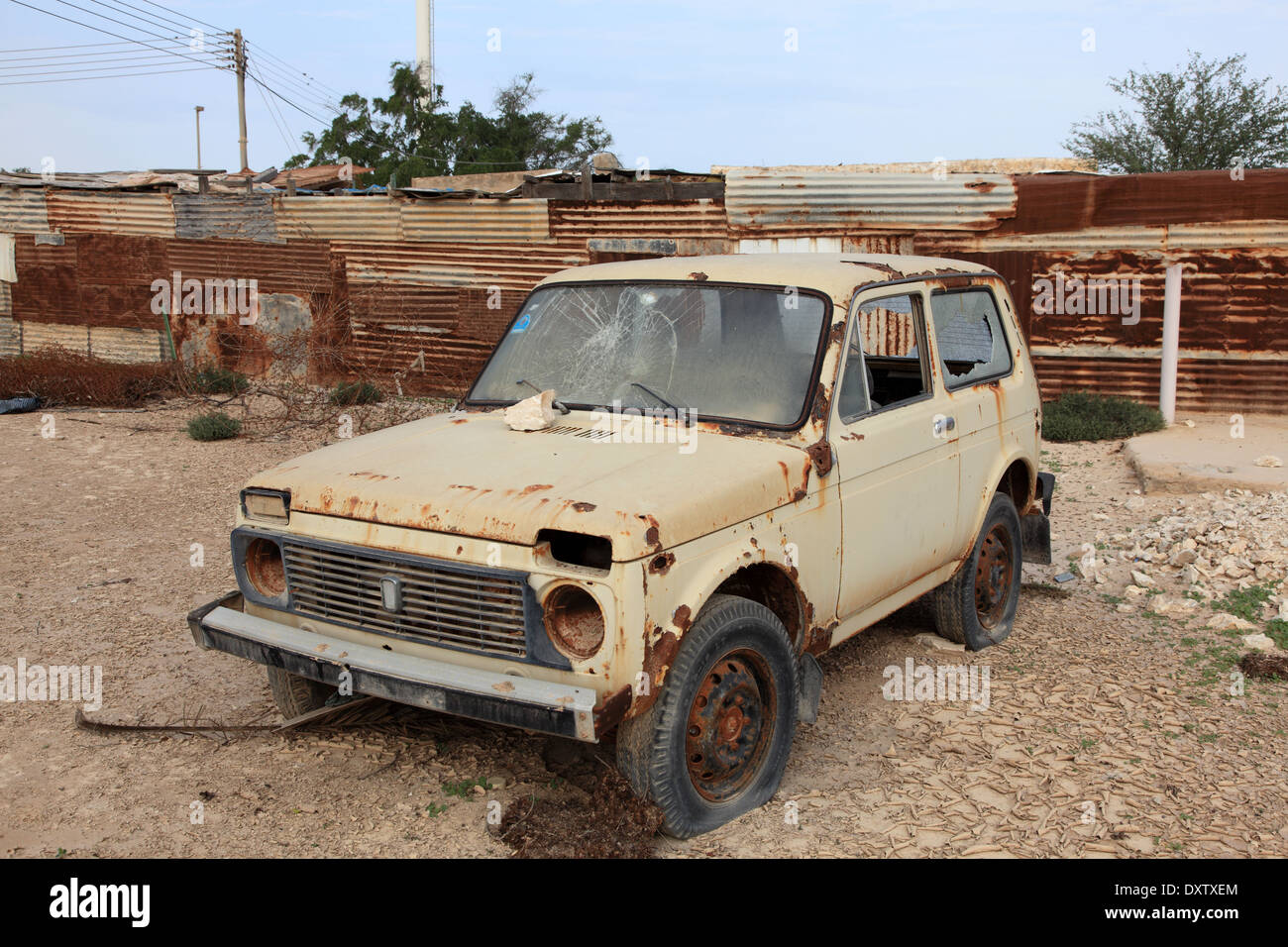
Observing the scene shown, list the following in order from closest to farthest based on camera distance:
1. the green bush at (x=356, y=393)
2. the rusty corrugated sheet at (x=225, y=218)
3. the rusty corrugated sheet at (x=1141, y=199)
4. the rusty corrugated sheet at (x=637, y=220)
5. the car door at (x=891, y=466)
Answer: the car door at (x=891, y=466), the rusty corrugated sheet at (x=1141, y=199), the rusty corrugated sheet at (x=637, y=220), the green bush at (x=356, y=393), the rusty corrugated sheet at (x=225, y=218)

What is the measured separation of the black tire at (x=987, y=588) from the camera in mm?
5227

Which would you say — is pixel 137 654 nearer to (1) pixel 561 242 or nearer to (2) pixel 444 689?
(2) pixel 444 689

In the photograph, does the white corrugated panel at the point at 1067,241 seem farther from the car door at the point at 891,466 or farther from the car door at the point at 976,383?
the car door at the point at 891,466

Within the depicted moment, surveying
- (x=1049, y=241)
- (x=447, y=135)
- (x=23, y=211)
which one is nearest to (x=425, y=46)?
(x=447, y=135)

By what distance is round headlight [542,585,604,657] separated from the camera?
3.21 meters

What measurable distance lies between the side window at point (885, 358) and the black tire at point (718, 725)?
1.01 meters

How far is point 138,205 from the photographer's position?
49.7 ft

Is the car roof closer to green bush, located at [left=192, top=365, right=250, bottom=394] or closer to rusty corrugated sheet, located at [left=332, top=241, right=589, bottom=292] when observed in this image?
rusty corrugated sheet, located at [left=332, top=241, right=589, bottom=292]

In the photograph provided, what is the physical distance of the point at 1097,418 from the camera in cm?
1051

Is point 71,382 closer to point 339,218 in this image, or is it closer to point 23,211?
point 339,218

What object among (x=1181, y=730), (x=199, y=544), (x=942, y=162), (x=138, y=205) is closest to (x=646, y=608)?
(x=1181, y=730)

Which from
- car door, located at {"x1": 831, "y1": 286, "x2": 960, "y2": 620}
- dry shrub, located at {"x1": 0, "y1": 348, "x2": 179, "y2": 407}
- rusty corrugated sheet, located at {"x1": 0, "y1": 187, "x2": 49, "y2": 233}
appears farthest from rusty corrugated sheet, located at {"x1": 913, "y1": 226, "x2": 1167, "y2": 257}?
rusty corrugated sheet, located at {"x1": 0, "y1": 187, "x2": 49, "y2": 233}

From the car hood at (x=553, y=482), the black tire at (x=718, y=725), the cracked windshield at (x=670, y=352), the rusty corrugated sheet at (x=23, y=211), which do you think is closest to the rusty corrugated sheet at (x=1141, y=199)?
the cracked windshield at (x=670, y=352)

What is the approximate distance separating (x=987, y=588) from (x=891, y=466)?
1.49 metres
